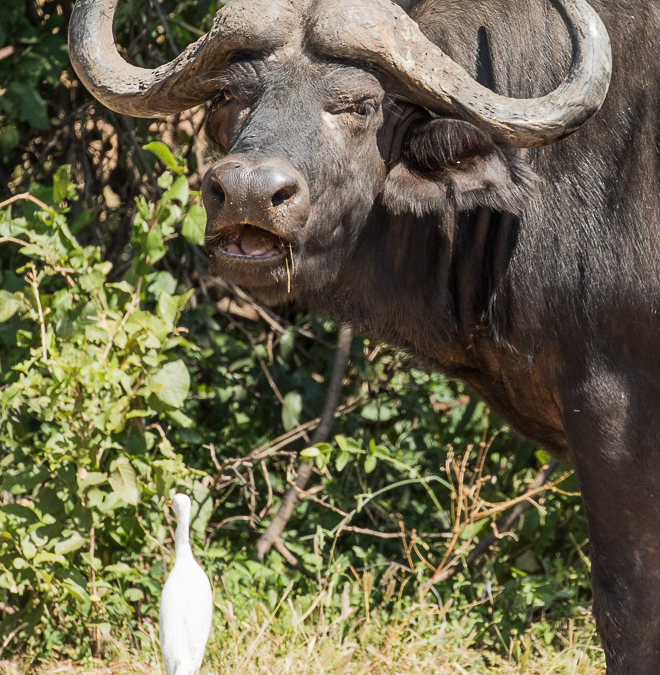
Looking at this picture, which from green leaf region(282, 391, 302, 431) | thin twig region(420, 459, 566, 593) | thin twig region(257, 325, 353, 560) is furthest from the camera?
green leaf region(282, 391, 302, 431)

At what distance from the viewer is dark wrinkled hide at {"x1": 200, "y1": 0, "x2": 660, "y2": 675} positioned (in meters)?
3.10

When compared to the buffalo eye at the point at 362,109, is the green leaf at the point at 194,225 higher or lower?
lower

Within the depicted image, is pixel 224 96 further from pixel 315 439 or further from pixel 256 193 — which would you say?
pixel 315 439

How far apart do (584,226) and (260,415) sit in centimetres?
264

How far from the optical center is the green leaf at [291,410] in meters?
4.96

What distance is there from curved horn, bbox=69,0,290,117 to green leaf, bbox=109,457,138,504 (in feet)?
4.26

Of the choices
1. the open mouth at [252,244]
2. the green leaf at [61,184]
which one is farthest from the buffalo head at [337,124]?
the green leaf at [61,184]

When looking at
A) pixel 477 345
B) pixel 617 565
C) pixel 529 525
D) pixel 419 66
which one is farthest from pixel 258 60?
pixel 529 525

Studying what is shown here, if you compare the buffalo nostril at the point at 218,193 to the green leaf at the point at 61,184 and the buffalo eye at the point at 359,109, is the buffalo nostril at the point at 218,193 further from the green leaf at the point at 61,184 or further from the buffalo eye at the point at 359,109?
the green leaf at the point at 61,184

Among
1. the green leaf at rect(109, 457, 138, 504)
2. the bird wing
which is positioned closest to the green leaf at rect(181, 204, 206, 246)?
the green leaf at rect(109, 457, 138, 504)

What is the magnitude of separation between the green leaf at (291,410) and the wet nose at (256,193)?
207cm

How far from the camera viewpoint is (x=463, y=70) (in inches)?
121

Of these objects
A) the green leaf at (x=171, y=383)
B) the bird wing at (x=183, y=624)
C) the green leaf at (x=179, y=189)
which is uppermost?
the green leaf at (x=179, y=189)

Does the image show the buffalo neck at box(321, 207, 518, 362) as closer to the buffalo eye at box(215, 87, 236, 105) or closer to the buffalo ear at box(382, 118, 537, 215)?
the buffalo ear at box(382, 118, 537, 215)
